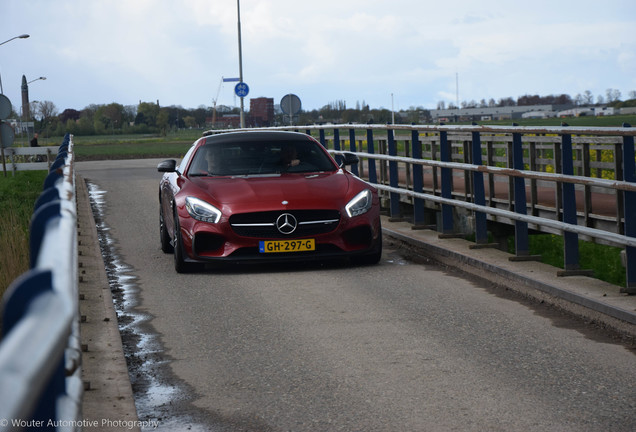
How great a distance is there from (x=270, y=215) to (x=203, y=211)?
0.67 m

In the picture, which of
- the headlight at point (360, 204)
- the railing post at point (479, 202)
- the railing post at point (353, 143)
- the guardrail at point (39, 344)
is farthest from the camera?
the railing post at point (353, 143)

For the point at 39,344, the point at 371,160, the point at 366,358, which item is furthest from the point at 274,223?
the point at 39,344

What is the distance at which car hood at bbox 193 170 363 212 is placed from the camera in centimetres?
1006

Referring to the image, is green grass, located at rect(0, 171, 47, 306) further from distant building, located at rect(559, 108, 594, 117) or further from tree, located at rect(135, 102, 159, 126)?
tree, located at rect(135, 102, 159, 126)

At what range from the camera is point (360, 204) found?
34.0ft

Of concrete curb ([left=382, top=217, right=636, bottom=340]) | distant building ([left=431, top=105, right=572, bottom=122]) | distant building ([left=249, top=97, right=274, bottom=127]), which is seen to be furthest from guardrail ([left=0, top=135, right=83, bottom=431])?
distant building ([left=431, top=105, right=572, bottom=122])

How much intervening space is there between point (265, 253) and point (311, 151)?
5.96 feet

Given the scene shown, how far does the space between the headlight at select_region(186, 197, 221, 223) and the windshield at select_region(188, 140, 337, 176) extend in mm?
906

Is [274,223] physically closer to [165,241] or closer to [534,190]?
[165,241]

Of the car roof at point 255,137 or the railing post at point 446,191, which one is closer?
the car roof at point 255,137

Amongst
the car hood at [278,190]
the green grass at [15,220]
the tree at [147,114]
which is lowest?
the green grass at [15,220]

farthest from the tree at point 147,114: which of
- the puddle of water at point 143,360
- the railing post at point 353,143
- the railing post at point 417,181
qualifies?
the puddle of water at point 143,360

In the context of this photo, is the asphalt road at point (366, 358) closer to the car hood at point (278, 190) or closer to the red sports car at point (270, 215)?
the red sports car at point (270, 215)

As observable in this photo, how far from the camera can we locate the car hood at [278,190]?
33.0ft
